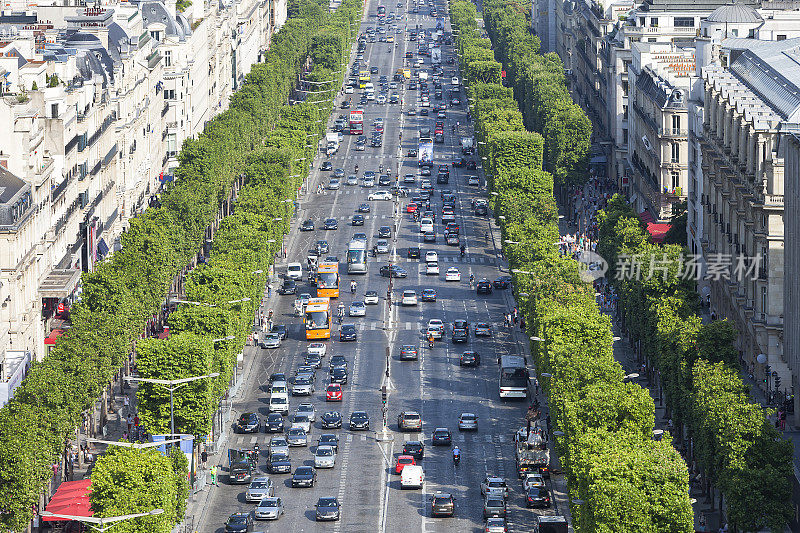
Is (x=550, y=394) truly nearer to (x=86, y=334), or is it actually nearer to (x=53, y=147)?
(x=86, y=334)

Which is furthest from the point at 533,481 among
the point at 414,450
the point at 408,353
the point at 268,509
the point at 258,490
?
the point at 408,353

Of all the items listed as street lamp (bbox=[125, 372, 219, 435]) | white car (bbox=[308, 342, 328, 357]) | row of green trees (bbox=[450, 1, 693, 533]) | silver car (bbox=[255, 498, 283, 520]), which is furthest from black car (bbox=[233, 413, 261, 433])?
row of green trees (bbox=[450, 1, 693, 533])

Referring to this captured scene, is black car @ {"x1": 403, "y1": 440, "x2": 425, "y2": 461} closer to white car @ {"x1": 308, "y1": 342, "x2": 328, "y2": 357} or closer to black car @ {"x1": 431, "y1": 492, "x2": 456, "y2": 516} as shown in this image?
black car @ {"x1": 431, "y1": 492, "x2": 456, "y2": 516}

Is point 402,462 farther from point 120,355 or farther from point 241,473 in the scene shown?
point 120,355

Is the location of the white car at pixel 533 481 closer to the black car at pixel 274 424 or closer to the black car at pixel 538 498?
the black car at pixel 538 498

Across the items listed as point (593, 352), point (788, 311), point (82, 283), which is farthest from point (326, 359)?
point (788, 311)

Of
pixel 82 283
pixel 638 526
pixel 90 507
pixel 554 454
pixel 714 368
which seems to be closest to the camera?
pixel 638 526
